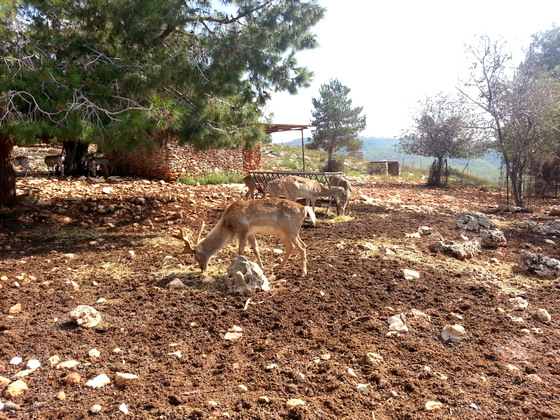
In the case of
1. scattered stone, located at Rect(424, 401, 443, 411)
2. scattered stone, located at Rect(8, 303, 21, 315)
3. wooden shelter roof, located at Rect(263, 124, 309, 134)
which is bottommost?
scattered stone, located at Rect(424, 401, 443, 411)

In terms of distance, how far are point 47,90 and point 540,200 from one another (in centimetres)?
1914

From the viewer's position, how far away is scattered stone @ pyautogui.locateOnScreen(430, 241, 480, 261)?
22.4 ft

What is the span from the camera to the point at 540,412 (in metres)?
3.00

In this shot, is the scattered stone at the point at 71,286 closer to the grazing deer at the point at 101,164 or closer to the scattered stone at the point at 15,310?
the scattered stone at the point at 15,310

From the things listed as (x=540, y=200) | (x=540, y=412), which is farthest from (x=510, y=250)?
(x=540, y=200)

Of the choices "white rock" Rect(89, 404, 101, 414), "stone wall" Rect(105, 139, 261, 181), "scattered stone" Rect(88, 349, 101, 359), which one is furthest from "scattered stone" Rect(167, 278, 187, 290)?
"stone wall" Rect(105, 139, 261, 181)

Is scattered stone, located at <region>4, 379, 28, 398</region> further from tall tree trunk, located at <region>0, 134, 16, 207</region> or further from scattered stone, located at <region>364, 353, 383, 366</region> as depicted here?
tall tree trunk, located at <region>0, 134, 16, 207</region>

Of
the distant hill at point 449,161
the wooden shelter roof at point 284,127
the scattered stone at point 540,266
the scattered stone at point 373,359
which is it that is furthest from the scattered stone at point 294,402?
the distant hill at point 449,161

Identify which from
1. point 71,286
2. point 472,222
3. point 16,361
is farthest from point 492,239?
point 16,361

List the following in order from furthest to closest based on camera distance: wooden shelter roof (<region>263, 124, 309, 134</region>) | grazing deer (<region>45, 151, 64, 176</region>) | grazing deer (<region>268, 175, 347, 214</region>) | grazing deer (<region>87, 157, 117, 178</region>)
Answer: wooden shelter roof (<region>263, 124, 309, 134</region>), grazing deer (<region>87, 157, 117, 178</region>), grazing deer (<region>45, 151, 64, 176</region>), grazing deer (<region>268, 175, 347, 214</region>)

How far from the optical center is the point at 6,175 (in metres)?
8.99

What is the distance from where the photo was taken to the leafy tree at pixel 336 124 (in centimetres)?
3759

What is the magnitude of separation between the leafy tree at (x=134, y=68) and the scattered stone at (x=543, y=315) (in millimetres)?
6387

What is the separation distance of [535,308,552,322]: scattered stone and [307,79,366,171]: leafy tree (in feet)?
109
